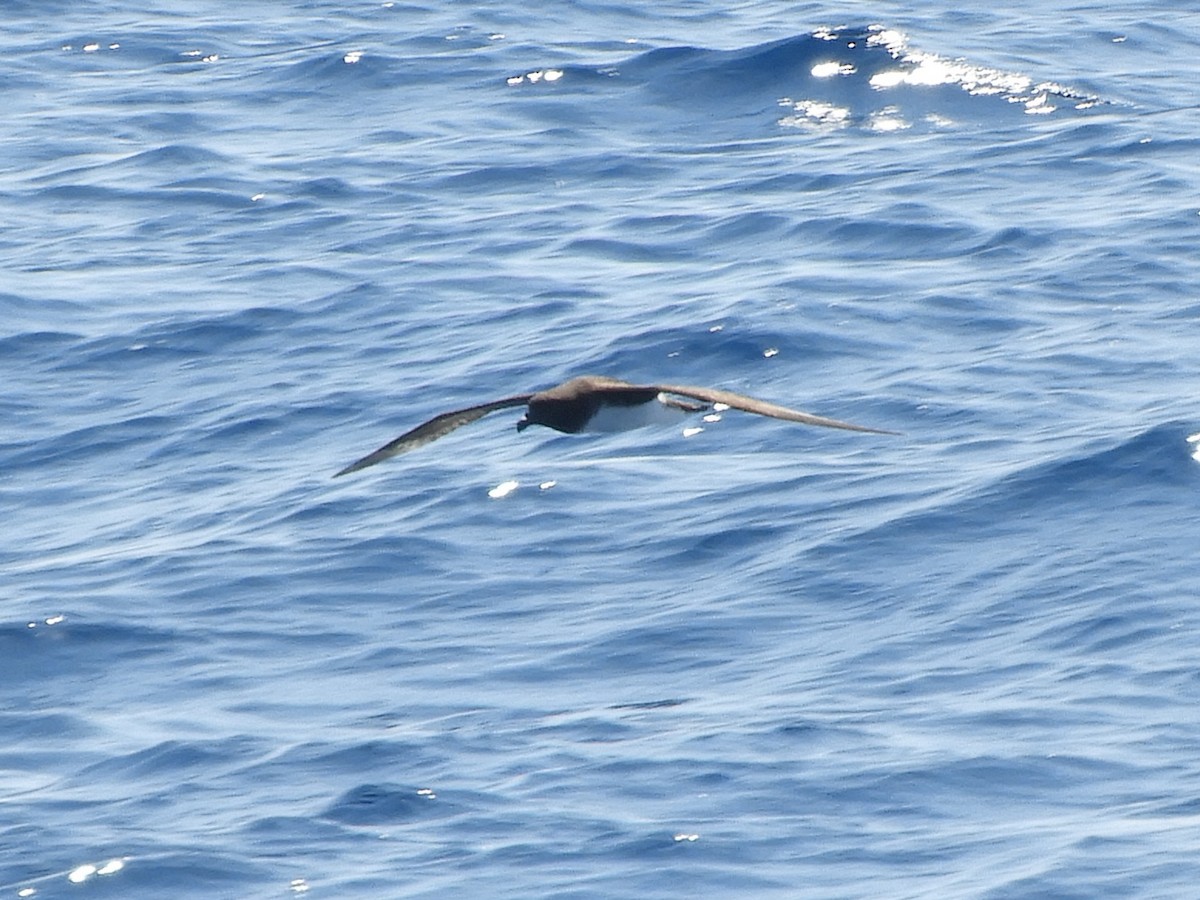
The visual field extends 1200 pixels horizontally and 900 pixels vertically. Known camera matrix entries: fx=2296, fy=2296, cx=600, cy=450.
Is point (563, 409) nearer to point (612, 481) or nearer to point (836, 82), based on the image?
point (612, 481)

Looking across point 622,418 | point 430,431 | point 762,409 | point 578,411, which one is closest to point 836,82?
point 622,418

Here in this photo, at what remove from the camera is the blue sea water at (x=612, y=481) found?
34.9ft

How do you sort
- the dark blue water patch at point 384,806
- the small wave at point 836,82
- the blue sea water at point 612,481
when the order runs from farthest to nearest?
the small wave at point 836,82, the dark blue water patch at point 384,806, the blue sea water at point 612,481

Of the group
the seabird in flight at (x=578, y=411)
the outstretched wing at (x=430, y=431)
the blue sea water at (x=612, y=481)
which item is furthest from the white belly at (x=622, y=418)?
the blue sea water at (x=612, y=481)

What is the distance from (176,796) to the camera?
440 inches

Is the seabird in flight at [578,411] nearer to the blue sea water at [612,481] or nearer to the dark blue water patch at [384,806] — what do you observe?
the blue sea water at [612,481]

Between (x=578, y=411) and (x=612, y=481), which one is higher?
(x=578, y=411)

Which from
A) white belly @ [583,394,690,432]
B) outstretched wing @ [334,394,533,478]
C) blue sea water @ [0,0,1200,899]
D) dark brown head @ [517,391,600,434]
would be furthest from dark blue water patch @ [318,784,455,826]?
white belly @ [583,394,690,432]

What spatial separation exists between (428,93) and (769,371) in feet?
30.2

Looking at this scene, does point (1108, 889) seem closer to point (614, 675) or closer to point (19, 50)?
point (614, 675)

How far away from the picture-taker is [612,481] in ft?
47.9

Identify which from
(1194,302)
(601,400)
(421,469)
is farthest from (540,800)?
(1194,302)

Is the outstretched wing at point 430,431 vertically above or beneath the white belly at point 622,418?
above

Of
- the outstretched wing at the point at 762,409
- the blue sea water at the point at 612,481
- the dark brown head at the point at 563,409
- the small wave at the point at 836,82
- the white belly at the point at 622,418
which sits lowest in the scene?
the blue sea water at the point at 612,481
